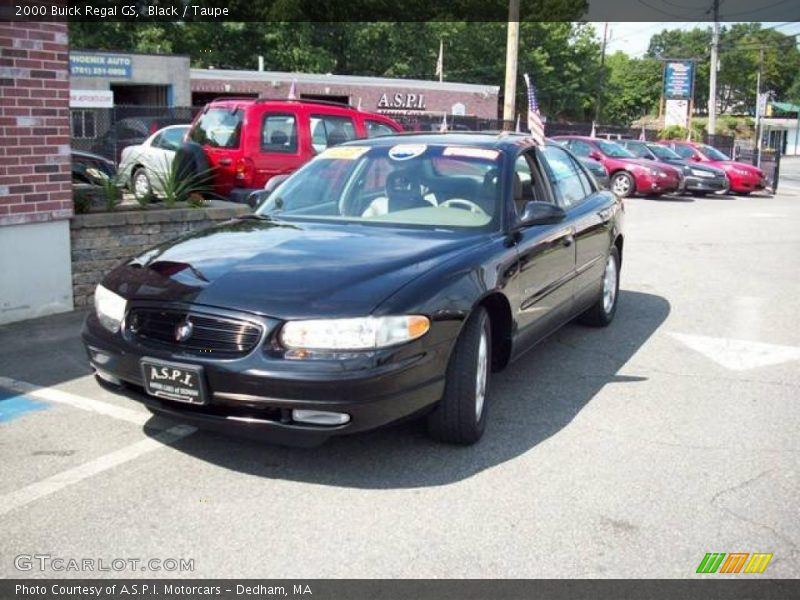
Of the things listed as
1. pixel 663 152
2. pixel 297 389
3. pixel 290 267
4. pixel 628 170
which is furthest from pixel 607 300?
pixel 663 152

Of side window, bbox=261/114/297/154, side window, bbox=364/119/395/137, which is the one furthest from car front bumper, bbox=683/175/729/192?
side window, bbox=261/114/297/154

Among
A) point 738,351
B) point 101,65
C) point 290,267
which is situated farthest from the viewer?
point 101,65

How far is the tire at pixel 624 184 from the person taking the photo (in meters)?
21.8

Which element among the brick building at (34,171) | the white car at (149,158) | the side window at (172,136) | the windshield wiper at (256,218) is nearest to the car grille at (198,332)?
the windshield wiper at (256,218)

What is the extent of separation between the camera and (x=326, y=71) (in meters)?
51.9

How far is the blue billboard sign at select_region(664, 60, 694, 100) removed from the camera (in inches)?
2117

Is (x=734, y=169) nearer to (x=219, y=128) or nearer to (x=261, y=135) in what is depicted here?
(x=261, y=135)

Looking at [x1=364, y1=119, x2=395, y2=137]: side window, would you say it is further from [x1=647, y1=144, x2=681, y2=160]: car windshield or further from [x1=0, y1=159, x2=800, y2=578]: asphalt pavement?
[x1=647, y1=144, x2=681, y2=160]: car windshield

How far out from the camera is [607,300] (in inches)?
281

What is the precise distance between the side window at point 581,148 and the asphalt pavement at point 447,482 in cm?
1664

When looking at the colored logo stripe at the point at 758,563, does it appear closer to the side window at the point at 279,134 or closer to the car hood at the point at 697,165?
the side window at the point at 279,134

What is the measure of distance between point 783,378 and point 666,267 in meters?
4.81

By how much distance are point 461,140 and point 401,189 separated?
648 millimetres

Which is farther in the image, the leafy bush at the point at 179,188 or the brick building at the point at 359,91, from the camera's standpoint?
the brick building at the point at 359,91
